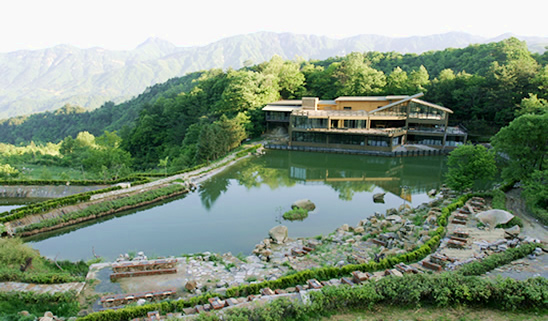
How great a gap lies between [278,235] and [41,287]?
8840mm

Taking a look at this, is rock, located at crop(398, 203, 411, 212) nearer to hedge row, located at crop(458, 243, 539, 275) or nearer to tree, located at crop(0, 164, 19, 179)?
hedge row, located at crop(458, 243, 539, 275)

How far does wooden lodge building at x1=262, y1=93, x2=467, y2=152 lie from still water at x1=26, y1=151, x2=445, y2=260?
248 cm

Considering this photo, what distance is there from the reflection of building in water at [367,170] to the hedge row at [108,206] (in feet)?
34.6

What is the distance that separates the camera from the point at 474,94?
1563 inches

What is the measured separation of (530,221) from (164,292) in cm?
1525

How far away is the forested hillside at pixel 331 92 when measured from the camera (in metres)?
36.1

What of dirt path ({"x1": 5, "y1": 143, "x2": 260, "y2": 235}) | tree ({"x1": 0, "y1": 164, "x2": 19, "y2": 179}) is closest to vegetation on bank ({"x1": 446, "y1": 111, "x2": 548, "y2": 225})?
dirt path ({"x1": 5, "y1": 143, "x2": 260, "y2": 235})

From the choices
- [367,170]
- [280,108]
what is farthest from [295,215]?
[280,108]

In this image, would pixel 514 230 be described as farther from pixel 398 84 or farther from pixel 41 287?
pixel 398 84

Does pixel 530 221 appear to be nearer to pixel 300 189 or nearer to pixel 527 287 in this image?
pixel 527 287

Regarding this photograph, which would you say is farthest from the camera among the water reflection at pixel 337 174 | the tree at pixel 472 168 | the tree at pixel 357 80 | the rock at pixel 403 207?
the tree at pixel 357 80

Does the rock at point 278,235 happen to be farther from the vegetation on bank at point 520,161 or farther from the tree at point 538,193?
the tree at point 538,193

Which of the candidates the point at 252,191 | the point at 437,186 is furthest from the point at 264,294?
the point at 437,186

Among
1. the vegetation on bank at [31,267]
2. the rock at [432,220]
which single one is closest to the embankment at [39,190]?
the vegetation on bank at [31,267]
